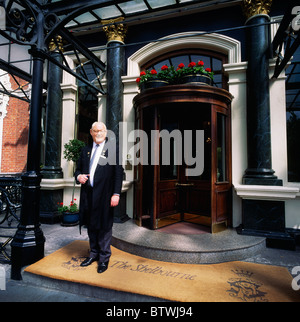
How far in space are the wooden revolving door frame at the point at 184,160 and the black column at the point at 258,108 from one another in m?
0.48

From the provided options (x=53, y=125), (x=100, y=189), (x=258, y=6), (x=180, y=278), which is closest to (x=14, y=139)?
(x=53, y=125)

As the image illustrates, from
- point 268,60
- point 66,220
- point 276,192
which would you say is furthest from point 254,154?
point 66,220

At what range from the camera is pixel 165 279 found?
8.86ft

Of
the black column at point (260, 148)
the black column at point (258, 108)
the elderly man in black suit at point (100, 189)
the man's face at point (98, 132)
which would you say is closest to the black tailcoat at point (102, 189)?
the elderly man in black suit at point (100, 189)

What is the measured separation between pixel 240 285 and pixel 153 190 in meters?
2.22

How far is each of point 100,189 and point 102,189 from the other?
0.03 metres

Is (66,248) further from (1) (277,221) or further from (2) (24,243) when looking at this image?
(1) (277,221)

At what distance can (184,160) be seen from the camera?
5348 mm

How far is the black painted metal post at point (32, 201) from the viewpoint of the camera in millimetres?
2998

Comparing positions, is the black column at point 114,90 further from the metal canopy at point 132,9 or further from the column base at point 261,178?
the column base at point 261,178

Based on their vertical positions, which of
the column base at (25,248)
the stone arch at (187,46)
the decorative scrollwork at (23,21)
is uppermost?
the stone arch at (187,46)

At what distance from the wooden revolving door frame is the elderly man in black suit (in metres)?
1.43

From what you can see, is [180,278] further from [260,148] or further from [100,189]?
[260,148]

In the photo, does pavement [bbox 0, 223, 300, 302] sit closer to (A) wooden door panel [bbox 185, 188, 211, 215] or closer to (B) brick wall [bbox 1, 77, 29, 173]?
(A) wooden door panel [bbox 185, 188, 211, 215]
